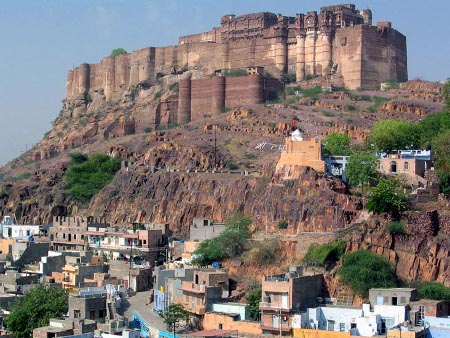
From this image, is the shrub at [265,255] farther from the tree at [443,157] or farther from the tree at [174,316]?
the tree at [443,157]

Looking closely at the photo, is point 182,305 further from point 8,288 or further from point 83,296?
point 8,288

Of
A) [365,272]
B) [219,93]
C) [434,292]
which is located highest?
[219,93]

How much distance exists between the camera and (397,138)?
52.8 m

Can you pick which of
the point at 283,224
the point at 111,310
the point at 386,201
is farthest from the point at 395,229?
the point at 111,310

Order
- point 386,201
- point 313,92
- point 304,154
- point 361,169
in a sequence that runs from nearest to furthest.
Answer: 1. point 386,201
2. point 361,169
3. point 304,154
4. point 313,92

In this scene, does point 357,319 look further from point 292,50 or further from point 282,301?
point 292,50

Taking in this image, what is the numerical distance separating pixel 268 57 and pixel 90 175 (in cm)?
2271

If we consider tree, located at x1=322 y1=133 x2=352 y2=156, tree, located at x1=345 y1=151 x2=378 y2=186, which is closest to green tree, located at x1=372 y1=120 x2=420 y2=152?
tree, located at x1=322 y1=133 x2=352 y2=156

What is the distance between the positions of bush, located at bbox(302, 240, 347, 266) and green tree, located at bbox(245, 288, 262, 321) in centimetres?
330

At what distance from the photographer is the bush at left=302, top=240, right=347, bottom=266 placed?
39.5 m

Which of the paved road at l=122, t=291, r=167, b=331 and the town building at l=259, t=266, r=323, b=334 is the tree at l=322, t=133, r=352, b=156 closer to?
the paved road at l=122, t=291, r=167, b=331

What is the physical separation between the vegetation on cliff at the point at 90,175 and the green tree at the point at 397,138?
19.9m

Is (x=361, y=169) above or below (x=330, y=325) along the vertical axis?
above

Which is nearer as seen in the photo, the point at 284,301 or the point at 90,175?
the point at 284,301
